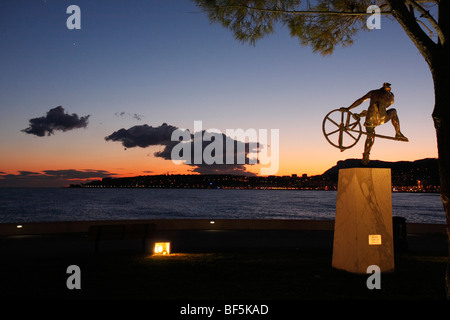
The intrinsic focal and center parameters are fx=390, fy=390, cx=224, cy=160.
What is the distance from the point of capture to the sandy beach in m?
5.85

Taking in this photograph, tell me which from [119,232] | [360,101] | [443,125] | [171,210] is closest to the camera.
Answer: [443,125]

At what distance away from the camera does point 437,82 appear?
5398mm

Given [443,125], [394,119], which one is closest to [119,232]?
[394,119]

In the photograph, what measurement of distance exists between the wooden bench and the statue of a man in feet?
18.9

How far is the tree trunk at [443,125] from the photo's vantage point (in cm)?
520

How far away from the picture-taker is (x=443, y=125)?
5242 millimetres

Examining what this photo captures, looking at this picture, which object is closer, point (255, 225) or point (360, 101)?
point (360, 101)

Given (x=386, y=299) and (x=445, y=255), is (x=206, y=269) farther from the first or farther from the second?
(x=445, y=255)

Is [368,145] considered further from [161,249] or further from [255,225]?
[255,225]

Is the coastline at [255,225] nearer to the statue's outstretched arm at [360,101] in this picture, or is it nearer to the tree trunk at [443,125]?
the statue's outstretched arm at [360,101]

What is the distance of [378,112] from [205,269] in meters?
4.61

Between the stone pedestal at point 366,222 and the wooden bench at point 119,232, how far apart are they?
16.4ft
